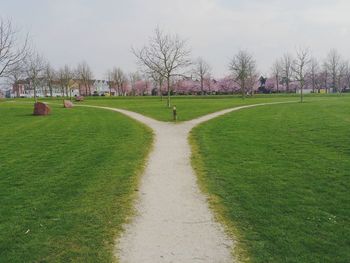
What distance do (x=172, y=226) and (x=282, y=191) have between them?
2914mm

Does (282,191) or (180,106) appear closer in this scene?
(282,191)

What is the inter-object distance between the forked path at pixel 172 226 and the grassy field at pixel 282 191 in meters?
0.31

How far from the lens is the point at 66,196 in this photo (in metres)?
7.80

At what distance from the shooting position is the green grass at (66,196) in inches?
211

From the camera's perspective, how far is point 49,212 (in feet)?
22.3

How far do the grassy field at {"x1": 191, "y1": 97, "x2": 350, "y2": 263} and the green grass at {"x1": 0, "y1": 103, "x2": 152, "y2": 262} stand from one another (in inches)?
74.2

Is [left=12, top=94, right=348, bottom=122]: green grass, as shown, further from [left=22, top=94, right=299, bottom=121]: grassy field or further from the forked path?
the forked path

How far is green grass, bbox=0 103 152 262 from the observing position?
5355mm

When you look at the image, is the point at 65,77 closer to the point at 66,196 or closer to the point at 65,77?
the point at 65,77

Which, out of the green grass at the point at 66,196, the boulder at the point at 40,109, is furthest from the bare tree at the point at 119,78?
the green grass at the point at 66,196

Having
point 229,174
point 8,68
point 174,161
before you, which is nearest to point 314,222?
point 229,174

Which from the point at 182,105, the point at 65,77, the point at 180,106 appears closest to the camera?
the point at 180,106

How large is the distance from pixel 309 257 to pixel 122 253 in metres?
2.43

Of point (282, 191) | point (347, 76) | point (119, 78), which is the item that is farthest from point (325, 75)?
point (282, 191)
